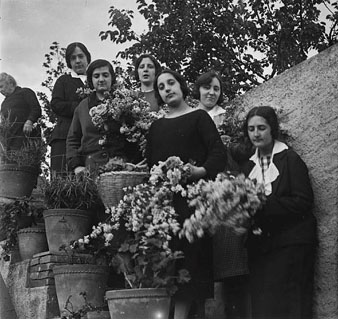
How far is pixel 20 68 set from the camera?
5984 mm

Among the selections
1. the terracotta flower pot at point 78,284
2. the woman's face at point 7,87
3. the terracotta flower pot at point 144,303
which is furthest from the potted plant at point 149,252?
the woman's face at point 7,87

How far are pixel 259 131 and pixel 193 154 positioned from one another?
442 millimetres

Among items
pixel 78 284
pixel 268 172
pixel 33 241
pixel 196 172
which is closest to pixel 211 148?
pixel 196 172

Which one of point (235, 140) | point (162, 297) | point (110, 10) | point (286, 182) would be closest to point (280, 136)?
point (235, 140)

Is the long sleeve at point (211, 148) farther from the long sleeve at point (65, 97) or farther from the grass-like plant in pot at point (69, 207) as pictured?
the long sleeve at point (65, 97)

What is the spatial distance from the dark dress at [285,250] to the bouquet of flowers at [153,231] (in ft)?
1.59

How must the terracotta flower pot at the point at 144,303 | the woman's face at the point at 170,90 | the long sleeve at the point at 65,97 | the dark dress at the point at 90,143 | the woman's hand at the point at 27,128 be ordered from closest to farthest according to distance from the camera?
the terracotta flower pot at the point at 144,303 → the woman's face at the point at 170,90 → the dark dress at the point at 90,143 → the long sleeve at the point at 65,97 → the woman's hand at the point at 27,128

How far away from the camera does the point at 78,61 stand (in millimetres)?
6168

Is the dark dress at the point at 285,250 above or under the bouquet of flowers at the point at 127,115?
under

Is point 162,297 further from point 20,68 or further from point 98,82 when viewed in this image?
point 20,68

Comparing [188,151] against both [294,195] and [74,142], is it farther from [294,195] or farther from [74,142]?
[74,142]

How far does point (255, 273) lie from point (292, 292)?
10.8 inches

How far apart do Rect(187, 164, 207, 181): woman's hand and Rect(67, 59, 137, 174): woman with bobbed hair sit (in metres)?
1.33

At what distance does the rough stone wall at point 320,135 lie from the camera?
4.31 m
